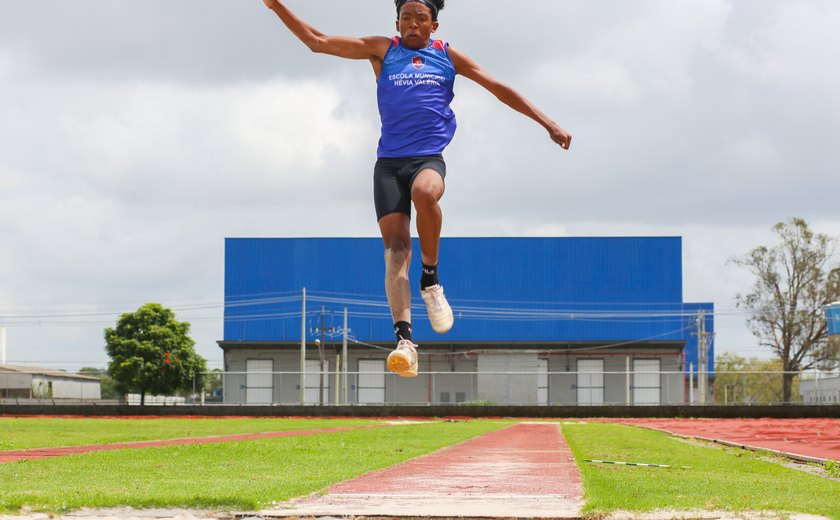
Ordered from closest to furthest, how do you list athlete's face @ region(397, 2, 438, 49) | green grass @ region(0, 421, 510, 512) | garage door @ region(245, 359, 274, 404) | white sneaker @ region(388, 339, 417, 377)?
1. white sneaker @ region(388, 339, 417, 377)
2. green grass @ region(0, 421, 510, 512)
3. athlete's face @ region(397, 2, 438, 49)
4. garage door @ region(245, 359, 274, 404)

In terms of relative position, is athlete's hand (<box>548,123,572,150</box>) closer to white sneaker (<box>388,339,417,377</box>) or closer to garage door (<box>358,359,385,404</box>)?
white sneaker (<box>388,339,417,377</box>)

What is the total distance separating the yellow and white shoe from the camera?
6602 millimetres

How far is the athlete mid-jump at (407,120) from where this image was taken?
21.7 feet

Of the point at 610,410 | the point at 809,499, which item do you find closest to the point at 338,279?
the point at 610,410

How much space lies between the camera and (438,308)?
709 centimetres

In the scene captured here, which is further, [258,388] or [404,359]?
[258,388]

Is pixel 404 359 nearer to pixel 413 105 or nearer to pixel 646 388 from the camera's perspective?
pixel 413 105

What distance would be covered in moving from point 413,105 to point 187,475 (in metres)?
4.91

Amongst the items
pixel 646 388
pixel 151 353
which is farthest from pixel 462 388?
pixel 151 353

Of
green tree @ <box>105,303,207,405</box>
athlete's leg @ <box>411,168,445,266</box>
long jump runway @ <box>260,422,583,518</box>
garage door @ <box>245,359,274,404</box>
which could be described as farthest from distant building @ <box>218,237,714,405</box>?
athlete's leg @ <box>411,168,445,266</box>

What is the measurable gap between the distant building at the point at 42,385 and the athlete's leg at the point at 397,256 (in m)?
58.1

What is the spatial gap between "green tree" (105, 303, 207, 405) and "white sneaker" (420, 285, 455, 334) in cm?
6290

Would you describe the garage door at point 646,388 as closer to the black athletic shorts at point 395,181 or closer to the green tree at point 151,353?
the green tree at point 151,353

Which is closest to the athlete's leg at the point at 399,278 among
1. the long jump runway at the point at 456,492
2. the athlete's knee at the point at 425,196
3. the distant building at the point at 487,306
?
the athlete's knee at the point at 425,196
